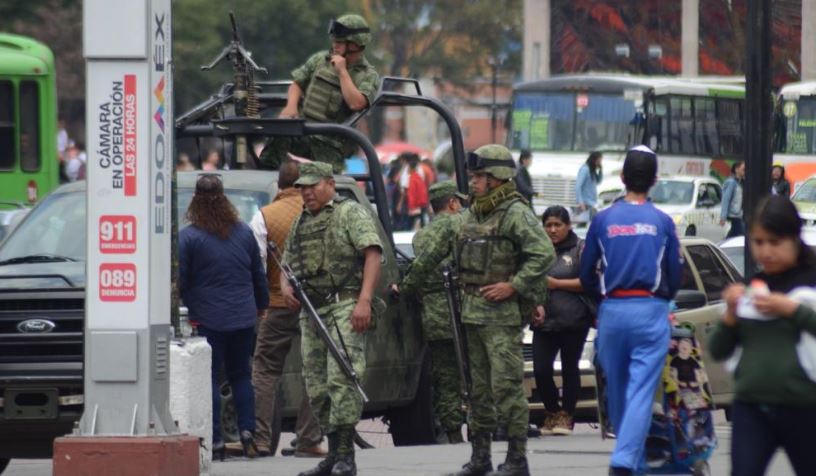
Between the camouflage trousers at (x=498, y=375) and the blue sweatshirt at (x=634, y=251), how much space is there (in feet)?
2.56

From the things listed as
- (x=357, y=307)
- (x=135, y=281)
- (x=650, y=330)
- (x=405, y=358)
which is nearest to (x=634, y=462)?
(x=650, y=330)

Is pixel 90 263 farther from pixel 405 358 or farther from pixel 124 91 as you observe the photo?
A: pixel 405 358

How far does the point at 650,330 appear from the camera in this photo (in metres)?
9.22

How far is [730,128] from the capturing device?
4559cm

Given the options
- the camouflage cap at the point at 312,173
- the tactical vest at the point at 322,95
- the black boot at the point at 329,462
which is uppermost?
the tactical vest at the point at 322,95

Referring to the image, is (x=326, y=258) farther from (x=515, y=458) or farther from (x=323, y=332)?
(x=515, y=458)

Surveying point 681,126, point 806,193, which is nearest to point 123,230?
point 806,193

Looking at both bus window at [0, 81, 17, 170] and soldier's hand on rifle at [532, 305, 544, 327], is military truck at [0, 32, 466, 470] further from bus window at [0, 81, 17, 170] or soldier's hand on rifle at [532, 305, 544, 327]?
bus window at [0, 81, 17, 170]

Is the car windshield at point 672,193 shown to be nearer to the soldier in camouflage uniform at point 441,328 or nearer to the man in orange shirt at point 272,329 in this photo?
the soldier in camouflage uniform at point 441,328

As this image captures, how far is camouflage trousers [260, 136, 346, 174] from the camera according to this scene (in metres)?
13.0

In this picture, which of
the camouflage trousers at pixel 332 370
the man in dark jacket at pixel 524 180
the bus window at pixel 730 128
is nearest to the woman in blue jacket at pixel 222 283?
the camouflage trousers at pixel 332 370

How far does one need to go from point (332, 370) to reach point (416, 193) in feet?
81.3

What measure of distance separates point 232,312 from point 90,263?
78.5 inches

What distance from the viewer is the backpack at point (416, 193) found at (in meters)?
34.7
